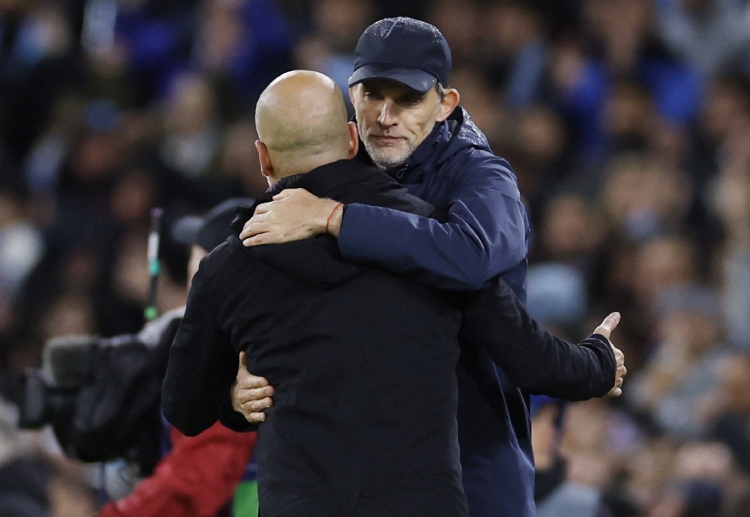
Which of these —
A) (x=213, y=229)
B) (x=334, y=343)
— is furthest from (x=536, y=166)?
(x=334, y=343)

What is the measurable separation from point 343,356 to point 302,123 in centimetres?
45

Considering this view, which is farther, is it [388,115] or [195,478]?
[195,478]

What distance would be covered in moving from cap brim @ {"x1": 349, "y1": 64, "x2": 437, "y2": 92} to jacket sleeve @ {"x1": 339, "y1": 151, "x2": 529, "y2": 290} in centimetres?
30

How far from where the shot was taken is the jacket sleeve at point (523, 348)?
8.59 ft

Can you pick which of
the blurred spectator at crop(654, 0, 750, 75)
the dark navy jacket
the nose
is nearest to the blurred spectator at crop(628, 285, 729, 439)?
the blurred spectator at crop(654, 0, 750, 75)

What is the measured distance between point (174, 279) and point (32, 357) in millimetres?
3272

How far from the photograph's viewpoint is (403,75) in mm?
2879

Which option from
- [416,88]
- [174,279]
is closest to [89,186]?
[174,279]

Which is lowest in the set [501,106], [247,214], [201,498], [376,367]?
[501,106]

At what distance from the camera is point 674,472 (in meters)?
5.29

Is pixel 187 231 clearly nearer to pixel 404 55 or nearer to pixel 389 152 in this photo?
pixel 389 152

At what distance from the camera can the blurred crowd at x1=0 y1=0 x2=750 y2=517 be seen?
5.66 m

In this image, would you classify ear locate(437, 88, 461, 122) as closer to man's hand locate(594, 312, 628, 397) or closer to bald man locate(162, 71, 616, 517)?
bald man locate(162, 71, 616, 517)

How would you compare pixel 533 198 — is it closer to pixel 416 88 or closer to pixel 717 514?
pixel 717 514
